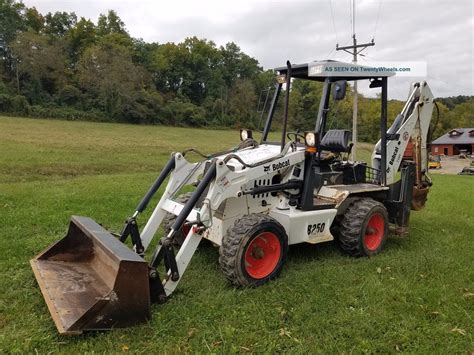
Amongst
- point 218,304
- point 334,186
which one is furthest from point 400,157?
point 218,304

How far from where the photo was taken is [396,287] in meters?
4.89

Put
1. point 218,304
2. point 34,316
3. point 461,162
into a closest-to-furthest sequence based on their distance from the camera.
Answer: point 34,316
point 218,304
point 461,162

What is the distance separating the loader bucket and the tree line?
3223 cm

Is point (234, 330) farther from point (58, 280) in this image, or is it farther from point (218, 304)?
point (58, 280)

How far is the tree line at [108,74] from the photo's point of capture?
55.8 metres

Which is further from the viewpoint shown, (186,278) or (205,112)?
(205,112)

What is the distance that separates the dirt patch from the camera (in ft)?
161

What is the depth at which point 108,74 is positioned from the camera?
60.3m

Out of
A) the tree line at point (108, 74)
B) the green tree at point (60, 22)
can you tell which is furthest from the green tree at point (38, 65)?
the green tree at point (60, 22)

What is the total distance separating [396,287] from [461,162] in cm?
6341

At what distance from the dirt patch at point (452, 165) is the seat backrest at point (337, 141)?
147 feet

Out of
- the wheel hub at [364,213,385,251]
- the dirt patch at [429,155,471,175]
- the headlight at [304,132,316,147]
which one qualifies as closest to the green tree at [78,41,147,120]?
the dirt patch at [429,155,471,175]

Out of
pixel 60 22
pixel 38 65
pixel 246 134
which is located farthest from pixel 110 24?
pixel 246 134

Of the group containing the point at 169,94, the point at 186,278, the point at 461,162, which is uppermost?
the point at 169,94
